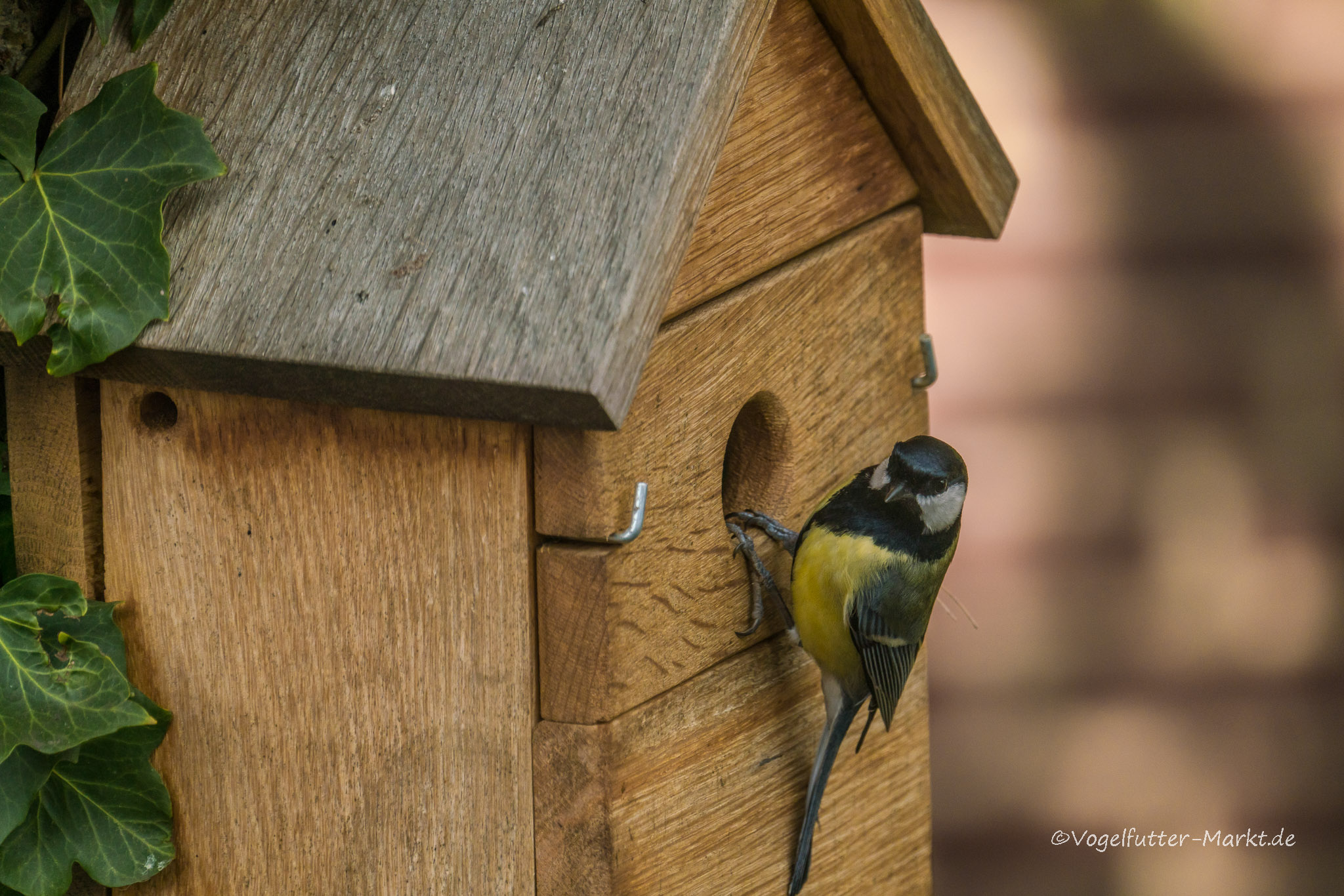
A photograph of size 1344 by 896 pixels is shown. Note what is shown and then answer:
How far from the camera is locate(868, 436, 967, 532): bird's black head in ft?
5.62

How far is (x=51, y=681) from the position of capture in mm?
1348

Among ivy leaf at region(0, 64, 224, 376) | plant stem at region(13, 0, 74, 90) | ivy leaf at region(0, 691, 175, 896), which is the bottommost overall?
ivy leaf at region(0, 691, 175, 896)

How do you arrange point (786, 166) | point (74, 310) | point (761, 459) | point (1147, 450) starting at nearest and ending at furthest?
point (74, 310)
point (786, 166)
point (761, 459)
point (1147, 450)

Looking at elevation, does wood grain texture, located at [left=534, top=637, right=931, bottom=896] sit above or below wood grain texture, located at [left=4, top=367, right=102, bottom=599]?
below

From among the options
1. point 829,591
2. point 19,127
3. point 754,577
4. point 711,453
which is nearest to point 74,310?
point 19,127

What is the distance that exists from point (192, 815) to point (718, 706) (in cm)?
55

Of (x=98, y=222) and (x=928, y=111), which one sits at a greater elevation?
(x=928, y=111)

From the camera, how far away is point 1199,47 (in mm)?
2793

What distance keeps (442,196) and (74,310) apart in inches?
12.8

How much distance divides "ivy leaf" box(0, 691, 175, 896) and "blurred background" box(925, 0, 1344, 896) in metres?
1.79

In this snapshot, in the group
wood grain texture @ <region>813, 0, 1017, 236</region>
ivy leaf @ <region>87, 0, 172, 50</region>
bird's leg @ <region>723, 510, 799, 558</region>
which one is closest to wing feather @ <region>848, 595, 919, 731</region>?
bird's leg @ <region>723, 510, 799, 558</region>

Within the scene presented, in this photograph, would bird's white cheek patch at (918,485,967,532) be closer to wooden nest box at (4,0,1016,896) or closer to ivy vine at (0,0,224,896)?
wooden nest box at (4,0,1016,896)

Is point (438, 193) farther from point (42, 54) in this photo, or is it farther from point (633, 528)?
point (42, 54)

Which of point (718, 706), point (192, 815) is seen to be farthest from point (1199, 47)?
point (192, 815)
